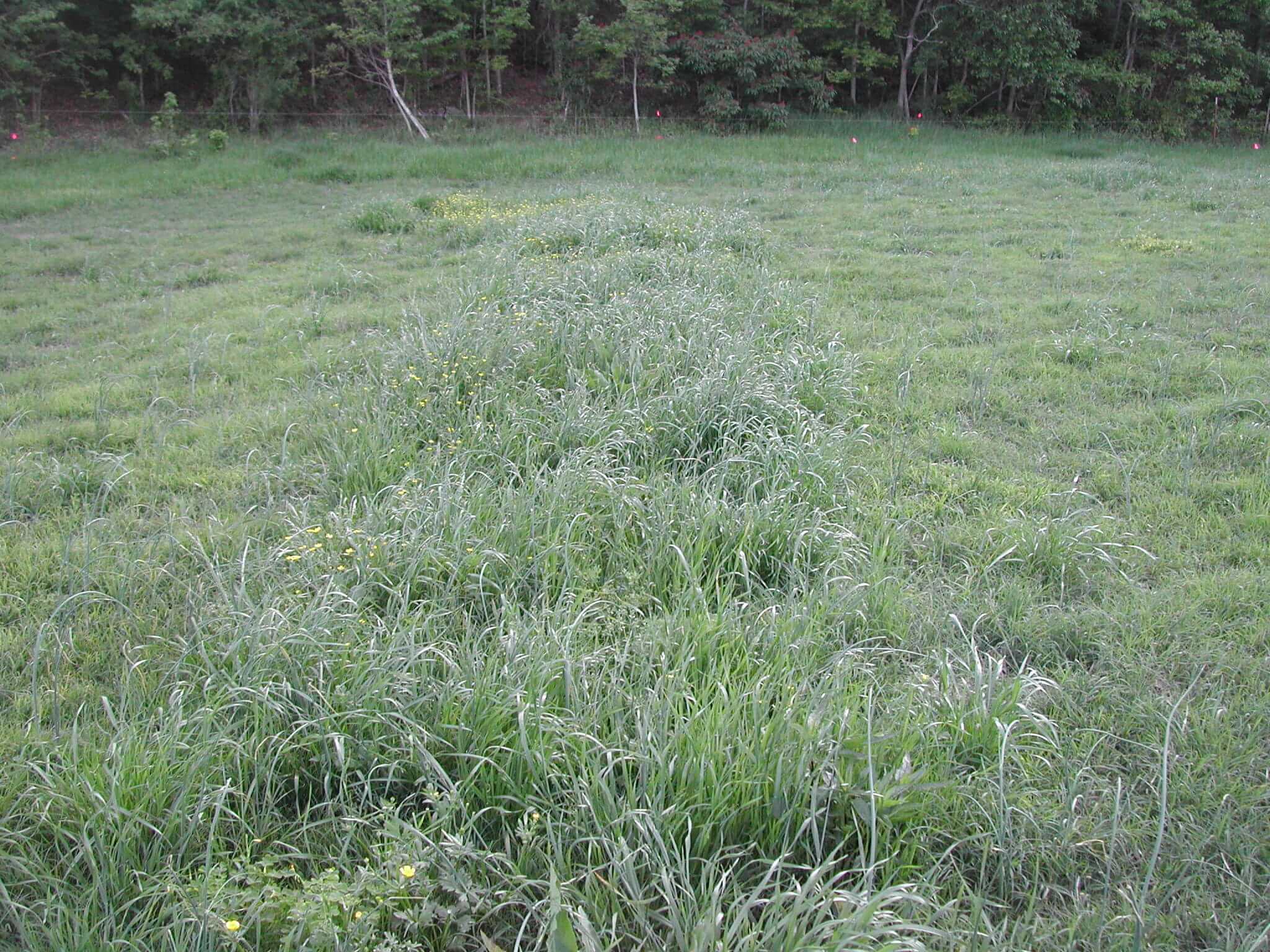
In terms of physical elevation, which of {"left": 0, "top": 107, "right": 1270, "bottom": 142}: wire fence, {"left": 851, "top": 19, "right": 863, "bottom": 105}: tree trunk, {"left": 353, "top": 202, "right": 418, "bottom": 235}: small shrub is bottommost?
{"left": 353, "top": 202, "right": 418, "bottom": 235}: small shrub

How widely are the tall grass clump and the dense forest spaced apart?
47.7ft

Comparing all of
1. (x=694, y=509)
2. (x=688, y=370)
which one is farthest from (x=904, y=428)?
(x=694, y=509)

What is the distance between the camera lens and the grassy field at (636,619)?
2.03 metres

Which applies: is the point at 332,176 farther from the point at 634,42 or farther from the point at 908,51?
Result: the point at 908,51

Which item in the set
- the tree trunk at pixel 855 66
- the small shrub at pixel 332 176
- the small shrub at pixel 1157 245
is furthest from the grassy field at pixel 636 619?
the tree trunk at pixel 855 66

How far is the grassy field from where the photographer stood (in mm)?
2025

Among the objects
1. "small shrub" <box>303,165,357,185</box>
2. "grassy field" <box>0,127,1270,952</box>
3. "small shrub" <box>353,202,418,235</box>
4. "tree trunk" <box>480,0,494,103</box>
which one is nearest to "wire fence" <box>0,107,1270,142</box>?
"tree trunk" <box>480,0,494,103</box>

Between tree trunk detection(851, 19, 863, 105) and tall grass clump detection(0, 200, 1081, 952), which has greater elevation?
tree trunk detection(851, 19, 863, 105)

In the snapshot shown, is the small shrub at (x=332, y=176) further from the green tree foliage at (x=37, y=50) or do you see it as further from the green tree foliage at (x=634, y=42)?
the green tree foliage at (x=634, y=42)

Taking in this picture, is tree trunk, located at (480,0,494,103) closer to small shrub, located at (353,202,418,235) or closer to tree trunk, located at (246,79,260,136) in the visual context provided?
tree trunk, located at (246,79,260,136)

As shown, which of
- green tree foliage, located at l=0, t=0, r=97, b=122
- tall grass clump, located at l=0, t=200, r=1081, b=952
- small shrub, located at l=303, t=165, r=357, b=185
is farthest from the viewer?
green tree foliage, located at l=0, t=0, r=97, b=122

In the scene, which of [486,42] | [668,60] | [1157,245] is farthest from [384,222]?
[486,42]

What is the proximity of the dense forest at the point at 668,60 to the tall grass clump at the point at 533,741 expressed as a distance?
1455 centimetres

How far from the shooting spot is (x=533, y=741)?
2311mm
